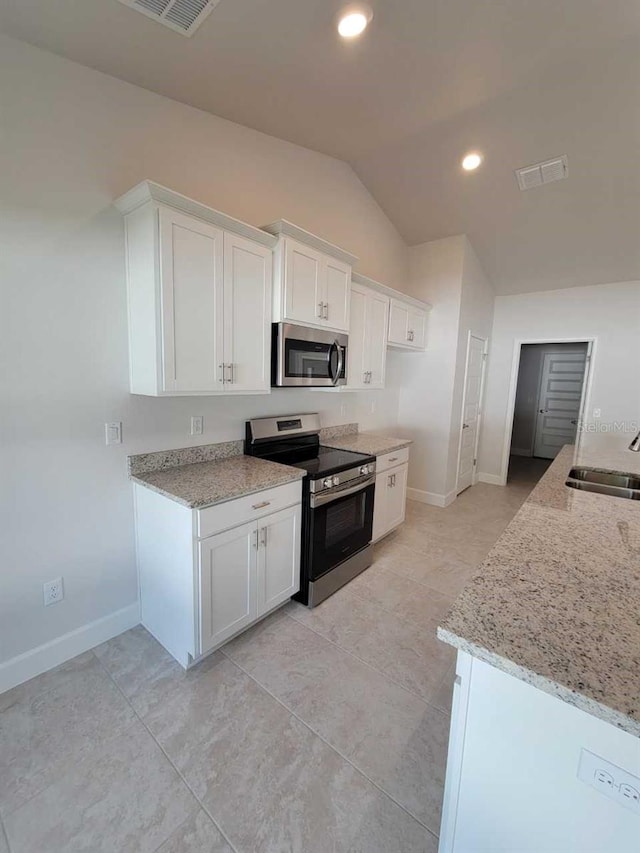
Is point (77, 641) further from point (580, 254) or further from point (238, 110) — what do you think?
point (580, 254)

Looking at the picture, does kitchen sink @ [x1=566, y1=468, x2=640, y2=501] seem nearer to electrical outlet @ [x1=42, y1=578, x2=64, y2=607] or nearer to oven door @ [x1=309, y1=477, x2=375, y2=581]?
oven door @ [x1=309, y1=477, x2=375, y2=581]

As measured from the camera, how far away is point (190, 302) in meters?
1.89

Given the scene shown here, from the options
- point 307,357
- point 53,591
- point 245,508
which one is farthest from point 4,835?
point 307,357

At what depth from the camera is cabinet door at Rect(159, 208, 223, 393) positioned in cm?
179

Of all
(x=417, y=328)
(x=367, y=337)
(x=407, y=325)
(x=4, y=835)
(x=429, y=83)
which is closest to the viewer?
(x=4, y=835)

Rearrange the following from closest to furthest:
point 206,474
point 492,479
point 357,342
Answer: point 206,474 → point 357,342 → point 492,479

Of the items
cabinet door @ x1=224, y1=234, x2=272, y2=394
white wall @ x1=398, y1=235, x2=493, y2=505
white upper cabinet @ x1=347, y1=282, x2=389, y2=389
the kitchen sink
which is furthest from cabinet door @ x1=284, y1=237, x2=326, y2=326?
white wall @ x1=398, y1=235, x2=493, y2=505

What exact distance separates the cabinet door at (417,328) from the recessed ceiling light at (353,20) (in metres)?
2.32

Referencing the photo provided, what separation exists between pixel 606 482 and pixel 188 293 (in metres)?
2.75

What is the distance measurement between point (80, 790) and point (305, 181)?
147 inches

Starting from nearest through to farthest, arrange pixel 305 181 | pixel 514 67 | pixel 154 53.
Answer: pixel 154 53
pixel 514 67
pixel 305 181

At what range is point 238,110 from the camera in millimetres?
2230

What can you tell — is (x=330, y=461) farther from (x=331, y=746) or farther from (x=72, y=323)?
(x=72, y=323)

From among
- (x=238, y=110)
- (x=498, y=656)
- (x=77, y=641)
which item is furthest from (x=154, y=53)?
(x=77, y=641)
